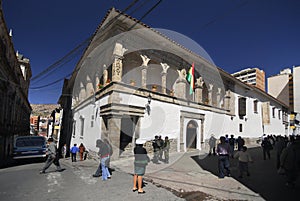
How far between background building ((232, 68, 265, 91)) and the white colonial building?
72.2m

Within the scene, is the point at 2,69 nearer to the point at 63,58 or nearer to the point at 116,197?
the point at 63,58

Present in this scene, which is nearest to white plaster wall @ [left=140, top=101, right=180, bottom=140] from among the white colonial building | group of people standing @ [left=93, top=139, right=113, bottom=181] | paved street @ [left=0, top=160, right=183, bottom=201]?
the white colonial building

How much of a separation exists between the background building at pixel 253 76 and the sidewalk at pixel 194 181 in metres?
85.3

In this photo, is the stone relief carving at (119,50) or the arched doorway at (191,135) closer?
the stone relief carving at (119,50)

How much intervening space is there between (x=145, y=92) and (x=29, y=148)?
7709 mm

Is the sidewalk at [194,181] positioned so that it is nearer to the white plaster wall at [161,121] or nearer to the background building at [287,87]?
the white plaster wall at [161,121]

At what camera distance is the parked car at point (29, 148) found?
33.6 feet

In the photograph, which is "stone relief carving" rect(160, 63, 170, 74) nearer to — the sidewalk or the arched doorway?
the arched doorway

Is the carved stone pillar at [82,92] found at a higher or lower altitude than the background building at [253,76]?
lower

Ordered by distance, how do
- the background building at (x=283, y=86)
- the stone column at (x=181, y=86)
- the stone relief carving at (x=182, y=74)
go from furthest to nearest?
1. the background building at (x=283, y=86)
2. the stone relief carving at (x=182, y=74)
3. the stone column at (x=181, y=86)

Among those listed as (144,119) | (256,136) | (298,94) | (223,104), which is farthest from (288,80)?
(144,119)

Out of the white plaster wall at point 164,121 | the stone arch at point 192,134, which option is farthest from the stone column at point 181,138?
the stone arch at point 192,134

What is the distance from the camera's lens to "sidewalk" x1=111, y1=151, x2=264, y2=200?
512 centimetres

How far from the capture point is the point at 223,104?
18.6m
